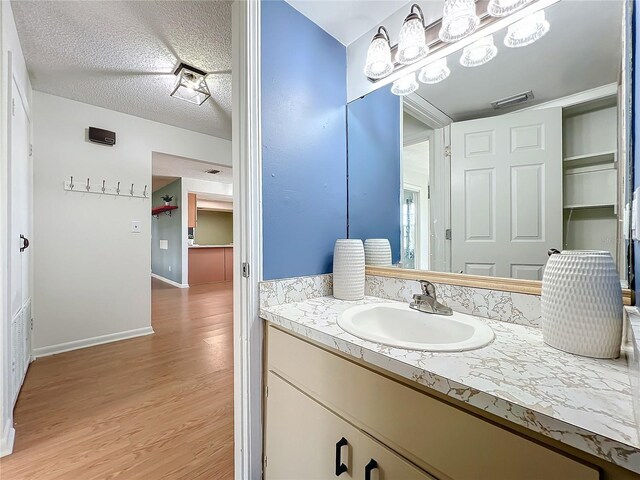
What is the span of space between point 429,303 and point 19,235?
2.40 meters

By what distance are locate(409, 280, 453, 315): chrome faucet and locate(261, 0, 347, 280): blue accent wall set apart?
17.9 inches

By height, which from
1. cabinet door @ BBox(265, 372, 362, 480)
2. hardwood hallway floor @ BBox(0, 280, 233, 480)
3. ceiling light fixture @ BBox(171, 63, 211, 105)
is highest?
ceiling light fixture @ BBox(171, 63, 211, 105)

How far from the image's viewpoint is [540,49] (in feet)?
3.01

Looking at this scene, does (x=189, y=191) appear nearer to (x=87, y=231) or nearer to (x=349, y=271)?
(x=87, y=231)

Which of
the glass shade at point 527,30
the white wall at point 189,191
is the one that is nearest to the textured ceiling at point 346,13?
the glass shade at point 527,30

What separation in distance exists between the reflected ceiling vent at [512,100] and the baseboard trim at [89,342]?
3.49 meters

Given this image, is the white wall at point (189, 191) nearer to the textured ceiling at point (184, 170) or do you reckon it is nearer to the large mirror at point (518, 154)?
the textured ceiling at point (184, 170)

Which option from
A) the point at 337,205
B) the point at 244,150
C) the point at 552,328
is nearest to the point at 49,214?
the point at 244,150

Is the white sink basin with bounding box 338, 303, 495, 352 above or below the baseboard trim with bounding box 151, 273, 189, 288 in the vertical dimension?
above

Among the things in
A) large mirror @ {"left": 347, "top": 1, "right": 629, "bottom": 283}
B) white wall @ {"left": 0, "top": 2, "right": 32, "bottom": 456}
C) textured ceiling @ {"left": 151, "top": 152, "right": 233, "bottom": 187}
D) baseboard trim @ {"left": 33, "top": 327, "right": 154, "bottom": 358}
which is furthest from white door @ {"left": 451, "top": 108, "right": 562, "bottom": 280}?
textured ceiling @ {"left": 151, "top": 152, "right": 233, "bottom": 187}

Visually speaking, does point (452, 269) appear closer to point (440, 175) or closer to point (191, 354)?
point (440, 175)

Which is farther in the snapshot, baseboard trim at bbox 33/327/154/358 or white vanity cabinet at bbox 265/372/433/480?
baseboard trim at bbox 33/327/154/358

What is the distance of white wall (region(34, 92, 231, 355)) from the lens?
2389 millimetres

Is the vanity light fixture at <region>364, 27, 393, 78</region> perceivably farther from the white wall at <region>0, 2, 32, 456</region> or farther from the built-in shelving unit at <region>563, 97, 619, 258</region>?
the white wall at <region>0, 2, 32, 456</region>
